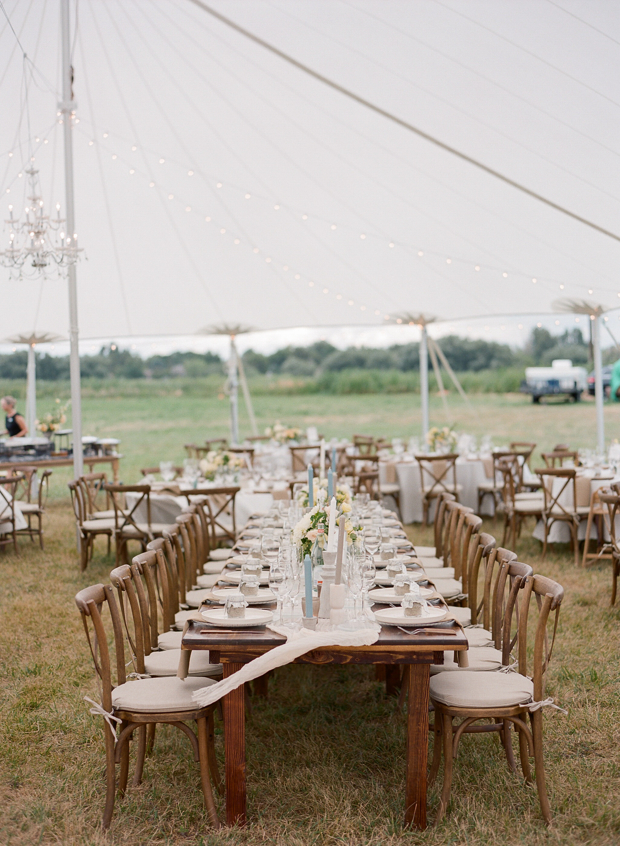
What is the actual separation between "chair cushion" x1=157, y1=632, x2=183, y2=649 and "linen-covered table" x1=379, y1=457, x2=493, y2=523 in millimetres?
5905

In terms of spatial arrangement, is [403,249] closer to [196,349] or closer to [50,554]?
[50,554]

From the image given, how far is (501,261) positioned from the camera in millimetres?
8891

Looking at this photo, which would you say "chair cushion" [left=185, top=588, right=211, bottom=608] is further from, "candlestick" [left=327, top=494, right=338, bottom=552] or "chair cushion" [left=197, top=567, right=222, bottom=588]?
"candlestick" [left=327, top=494, right=338, bottom=552]

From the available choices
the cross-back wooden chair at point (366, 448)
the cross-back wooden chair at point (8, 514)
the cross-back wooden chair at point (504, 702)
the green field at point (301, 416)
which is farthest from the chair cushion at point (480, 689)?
the green field at point (301, 416)

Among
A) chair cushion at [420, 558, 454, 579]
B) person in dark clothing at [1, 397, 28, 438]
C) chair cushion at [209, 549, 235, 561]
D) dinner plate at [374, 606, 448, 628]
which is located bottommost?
chair cushion at [209, 549, 235, 561]

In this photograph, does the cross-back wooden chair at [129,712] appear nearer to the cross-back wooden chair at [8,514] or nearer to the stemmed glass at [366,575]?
the stemmed glass at [366,575]

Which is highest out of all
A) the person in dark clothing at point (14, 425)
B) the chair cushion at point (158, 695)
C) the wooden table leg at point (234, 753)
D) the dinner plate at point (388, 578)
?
the person in dark clothing at point (14, 425)

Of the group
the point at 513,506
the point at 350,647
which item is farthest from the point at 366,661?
the point at 513,506

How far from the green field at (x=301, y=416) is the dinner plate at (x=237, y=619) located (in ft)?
52.4

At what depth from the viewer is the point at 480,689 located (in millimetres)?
2859

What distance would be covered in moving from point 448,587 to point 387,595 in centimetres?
133

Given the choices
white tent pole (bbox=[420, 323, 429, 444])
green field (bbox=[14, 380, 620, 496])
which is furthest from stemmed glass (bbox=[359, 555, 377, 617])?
green field (bbox=[14, 380, 620, 496])

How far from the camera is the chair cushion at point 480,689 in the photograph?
2758 millimetres

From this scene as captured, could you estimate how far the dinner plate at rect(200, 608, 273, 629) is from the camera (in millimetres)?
2809
